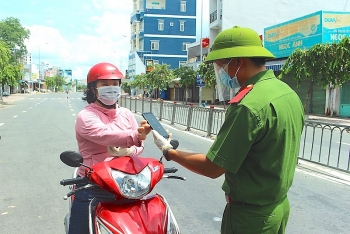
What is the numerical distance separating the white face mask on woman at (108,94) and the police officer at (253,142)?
120 cm

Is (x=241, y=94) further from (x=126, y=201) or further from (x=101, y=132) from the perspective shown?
(x=101, y=132)

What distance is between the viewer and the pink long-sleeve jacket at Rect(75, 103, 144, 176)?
2.63 metres

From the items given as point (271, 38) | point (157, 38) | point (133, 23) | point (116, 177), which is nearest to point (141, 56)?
point (157, 38)

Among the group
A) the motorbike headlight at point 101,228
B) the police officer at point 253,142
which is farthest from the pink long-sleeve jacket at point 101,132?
the police officer at point 253,142

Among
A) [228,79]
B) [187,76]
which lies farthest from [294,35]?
[228,79]

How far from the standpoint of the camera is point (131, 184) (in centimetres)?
222

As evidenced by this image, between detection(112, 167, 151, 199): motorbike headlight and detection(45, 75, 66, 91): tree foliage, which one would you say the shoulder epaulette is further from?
detection(45, 75, 66, 91): tree foliage

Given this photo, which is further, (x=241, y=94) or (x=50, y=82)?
(x=50, y=82)

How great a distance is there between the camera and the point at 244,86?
6.27 feet

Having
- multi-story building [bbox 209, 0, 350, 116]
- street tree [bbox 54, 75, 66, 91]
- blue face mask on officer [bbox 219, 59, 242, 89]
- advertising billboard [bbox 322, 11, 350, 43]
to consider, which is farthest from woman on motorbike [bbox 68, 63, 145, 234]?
street tree [bbox 54, 75, 66, 91]

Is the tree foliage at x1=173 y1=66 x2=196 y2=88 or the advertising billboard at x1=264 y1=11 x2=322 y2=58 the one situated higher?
the advertising billboard at x1=264 y1=11 x2=322 y2=58

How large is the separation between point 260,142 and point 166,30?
66.4 meters

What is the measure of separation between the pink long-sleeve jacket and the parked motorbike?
287 millimetres

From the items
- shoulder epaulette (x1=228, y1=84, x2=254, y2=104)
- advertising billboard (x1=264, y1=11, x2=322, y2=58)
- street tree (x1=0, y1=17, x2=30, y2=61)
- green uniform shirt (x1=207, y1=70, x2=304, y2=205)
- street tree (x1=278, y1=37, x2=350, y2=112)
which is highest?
street tree (x1=0, y1=17, x2=30, y2=61)
